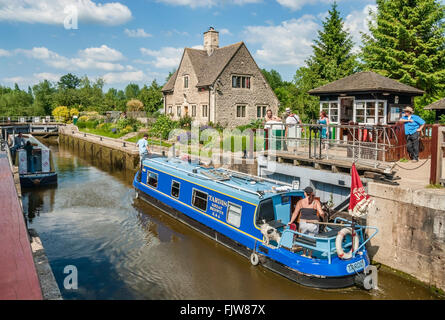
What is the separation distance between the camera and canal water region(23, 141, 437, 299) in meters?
9.27

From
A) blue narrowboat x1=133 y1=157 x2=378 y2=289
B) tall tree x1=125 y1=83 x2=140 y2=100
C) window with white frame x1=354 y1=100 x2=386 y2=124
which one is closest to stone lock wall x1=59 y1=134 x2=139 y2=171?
blue narrowboat x1=133 y1=157 x2=378 y2=289

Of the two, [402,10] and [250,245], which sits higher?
[402,10]

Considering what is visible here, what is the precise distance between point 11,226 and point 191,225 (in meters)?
8.70

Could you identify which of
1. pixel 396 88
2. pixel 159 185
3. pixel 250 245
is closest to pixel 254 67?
pixel 396 88

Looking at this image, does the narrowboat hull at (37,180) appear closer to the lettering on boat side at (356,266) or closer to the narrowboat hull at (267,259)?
the narrowboat hull at (267,259)

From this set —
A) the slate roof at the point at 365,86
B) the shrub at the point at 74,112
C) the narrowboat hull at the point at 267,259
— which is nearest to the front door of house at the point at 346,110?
the slate roof at the point at 365,86

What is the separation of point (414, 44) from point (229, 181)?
2342cm

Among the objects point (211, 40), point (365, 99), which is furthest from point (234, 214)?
point (211, 40)

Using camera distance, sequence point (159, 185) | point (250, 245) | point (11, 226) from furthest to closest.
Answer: point (159, 185) → point (250, 245) → point (11, 226)

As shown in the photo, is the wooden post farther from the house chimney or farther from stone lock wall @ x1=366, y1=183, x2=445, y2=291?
the house chimney

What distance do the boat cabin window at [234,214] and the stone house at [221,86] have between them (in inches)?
868
